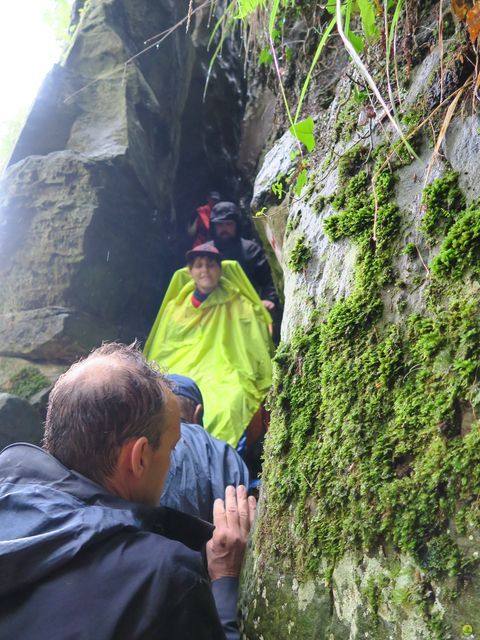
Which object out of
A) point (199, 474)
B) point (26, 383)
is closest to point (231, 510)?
point (199, 474)

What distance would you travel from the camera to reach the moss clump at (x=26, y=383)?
549cm

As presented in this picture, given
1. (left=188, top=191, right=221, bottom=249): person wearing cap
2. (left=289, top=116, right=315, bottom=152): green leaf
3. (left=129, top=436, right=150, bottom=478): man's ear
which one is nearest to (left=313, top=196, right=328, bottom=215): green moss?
(left=289, top=116, right=315, bottom=152): green leaf

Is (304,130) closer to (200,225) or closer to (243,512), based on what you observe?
(243,512)

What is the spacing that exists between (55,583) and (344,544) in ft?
2.24

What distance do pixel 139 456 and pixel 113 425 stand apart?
12 centimetres

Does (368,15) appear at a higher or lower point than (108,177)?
lower

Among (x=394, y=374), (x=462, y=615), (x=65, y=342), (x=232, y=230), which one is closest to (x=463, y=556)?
(x=462, y=615)

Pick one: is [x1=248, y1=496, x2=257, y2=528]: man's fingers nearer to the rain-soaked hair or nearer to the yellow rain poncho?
the rain-soaked hair

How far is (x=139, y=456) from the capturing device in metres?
1.56

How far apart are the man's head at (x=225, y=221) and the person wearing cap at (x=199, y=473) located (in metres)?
3.90

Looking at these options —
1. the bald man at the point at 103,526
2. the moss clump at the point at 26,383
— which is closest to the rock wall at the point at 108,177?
the moss clump at the point at 26,383

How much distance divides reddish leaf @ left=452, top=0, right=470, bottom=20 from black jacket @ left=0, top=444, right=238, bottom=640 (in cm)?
164

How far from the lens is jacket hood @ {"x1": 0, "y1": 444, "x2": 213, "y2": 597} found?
1.23 metres

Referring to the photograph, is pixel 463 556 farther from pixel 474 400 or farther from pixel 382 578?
pixel 474 400
